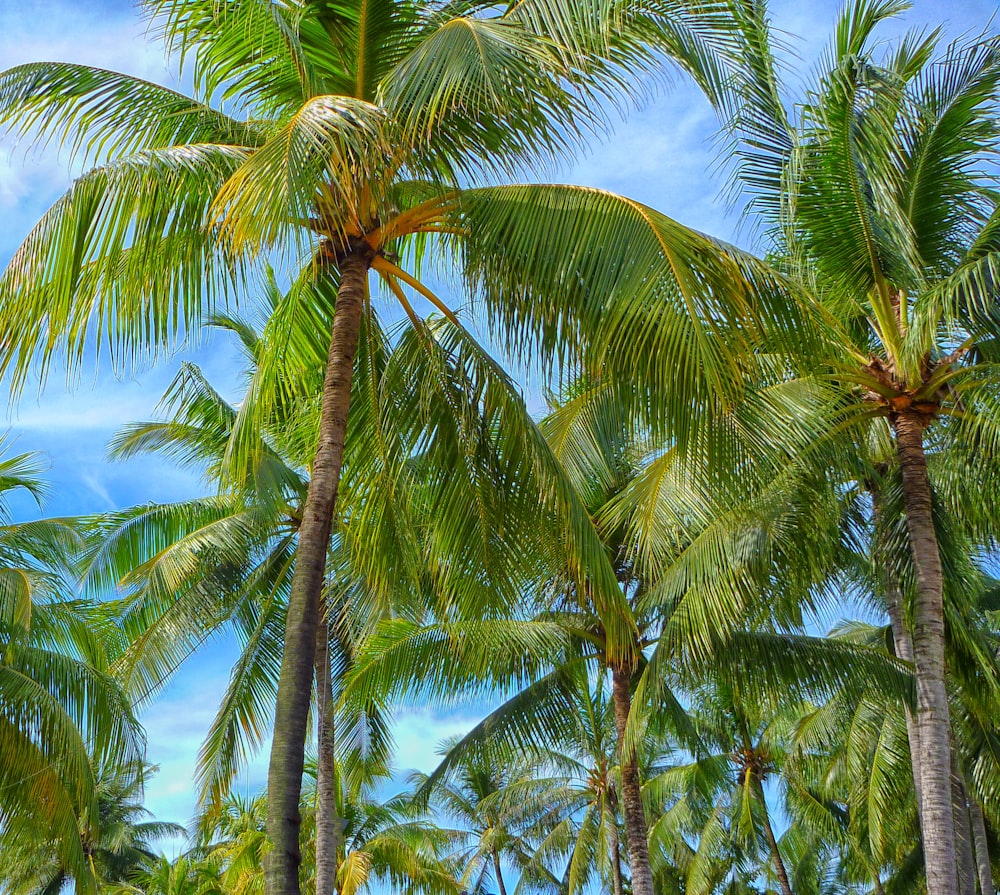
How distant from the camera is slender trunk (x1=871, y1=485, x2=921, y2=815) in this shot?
11141 millimetres

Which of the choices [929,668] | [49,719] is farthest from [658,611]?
[49,719]

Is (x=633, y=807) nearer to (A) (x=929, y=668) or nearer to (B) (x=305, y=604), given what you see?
(A) (x=929, y=668)

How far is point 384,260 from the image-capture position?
7.21 metres

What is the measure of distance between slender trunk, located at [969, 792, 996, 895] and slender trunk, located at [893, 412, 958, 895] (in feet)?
37.0

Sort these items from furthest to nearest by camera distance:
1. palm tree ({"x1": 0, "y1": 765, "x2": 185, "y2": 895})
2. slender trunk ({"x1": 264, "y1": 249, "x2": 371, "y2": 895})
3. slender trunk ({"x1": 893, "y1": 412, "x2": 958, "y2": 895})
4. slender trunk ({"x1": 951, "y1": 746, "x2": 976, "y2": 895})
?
palm tree ({"x1": 0, "y1": 765, "x2": 185, "y2": 895}) → slender trunk ({"x1": 951, "y1": 746, "x2": 976, "y2": 895}) → slender trunk ({"x1": 893, "y1": 412, "x2": 958, "y2": 895}) → slender trunk ({"x1": 264, "y1": 249, "x2": 371, "y2": 895})

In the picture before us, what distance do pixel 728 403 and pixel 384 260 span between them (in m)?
2.46

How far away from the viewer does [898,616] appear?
1358cm

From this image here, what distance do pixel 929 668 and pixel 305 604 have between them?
6232mm

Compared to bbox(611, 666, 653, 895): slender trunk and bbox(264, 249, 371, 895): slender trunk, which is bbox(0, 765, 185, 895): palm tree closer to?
bbox(611, 666, 653, 895): slender trunk

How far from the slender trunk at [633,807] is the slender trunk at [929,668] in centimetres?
434

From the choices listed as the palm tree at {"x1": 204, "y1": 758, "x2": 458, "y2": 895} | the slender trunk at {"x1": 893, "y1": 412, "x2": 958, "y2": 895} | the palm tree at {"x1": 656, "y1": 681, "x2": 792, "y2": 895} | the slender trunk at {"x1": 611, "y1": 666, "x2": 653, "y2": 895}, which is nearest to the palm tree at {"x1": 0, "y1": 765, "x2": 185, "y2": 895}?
the palm tree at {"x1": 204, "y1": 758, "x2": 458, "y2": 895}

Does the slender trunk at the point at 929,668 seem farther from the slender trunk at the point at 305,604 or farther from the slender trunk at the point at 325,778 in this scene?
the slender trunk at the point at 325,778

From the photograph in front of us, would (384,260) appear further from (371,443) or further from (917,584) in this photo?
(917,584)

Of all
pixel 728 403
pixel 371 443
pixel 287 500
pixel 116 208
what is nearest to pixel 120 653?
pixel 287 500
